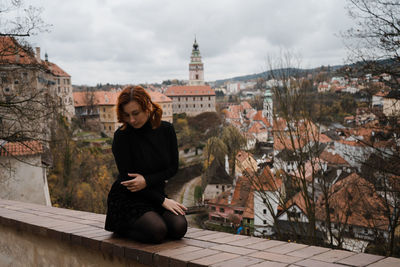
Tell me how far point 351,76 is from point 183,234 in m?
6.32

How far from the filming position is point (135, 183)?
2609 millimetres

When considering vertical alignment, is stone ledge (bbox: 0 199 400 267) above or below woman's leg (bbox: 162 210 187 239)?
below

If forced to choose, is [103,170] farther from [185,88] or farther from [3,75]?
[185,88]

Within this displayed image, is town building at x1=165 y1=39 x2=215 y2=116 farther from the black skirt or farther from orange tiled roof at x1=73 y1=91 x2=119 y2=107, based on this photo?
the black skirt

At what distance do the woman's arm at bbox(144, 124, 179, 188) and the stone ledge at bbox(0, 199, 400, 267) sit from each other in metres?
0.41

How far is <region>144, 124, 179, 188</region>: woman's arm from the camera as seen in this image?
8.75 ft

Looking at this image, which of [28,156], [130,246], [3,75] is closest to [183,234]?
[130,246]

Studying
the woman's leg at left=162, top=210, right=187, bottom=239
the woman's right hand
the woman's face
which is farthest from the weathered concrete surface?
the woman's face

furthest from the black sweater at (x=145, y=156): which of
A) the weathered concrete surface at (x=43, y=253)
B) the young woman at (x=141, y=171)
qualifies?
the weathered concrete surface at (x=43, y=253)

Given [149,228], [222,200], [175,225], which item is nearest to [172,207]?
[175,225]

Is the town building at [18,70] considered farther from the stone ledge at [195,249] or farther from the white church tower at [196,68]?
the white church tower at [196,68]

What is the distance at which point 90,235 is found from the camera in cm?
281

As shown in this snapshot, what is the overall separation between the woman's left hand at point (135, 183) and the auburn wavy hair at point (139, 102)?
334 millimetres

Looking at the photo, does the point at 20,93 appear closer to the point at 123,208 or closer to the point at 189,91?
the point at 123,208
